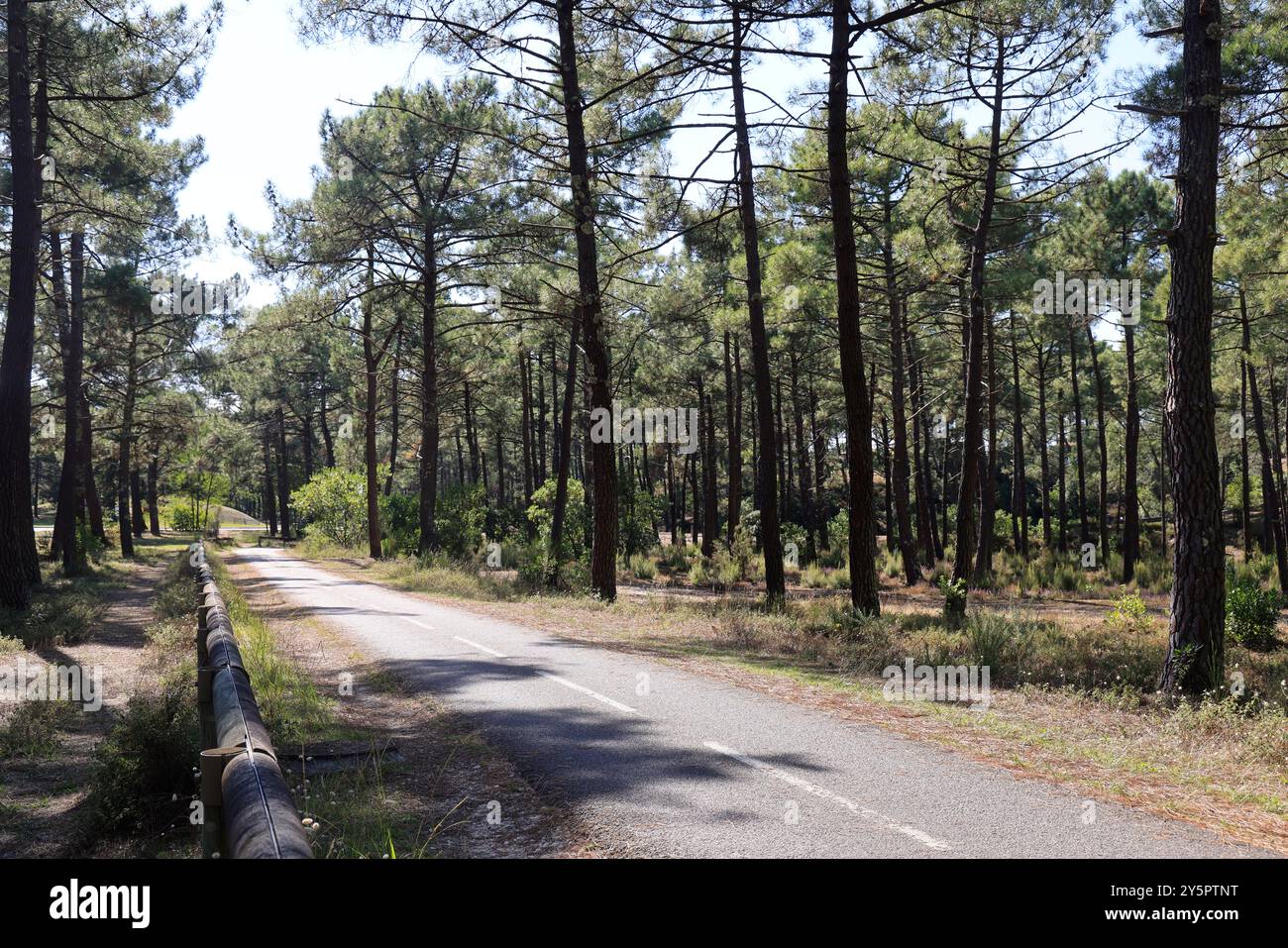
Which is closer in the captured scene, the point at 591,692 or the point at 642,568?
the point at 591,692

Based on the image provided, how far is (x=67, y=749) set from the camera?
8180mm

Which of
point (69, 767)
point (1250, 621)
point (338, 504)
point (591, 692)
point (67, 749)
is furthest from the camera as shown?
point (338, 504)

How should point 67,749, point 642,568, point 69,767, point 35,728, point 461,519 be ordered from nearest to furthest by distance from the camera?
point 69,767, point 67,749, point 35,728, point 642,568, point 461,519

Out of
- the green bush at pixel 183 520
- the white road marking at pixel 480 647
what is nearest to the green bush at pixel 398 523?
the white road marking at pixel 480 647

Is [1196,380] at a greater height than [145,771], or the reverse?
[1196,380]

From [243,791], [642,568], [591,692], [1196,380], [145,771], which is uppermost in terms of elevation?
[1196,380]

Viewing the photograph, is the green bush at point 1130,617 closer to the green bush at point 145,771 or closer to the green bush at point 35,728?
the green bush at point 145,771

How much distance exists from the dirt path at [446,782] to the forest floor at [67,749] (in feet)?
4.22

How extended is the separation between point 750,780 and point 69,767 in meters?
5.92

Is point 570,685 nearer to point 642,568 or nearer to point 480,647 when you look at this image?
point 480,647

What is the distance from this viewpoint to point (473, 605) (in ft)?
62.7

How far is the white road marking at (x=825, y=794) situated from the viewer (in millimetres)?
4914

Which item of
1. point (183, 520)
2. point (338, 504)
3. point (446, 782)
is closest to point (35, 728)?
point (446, 782)
